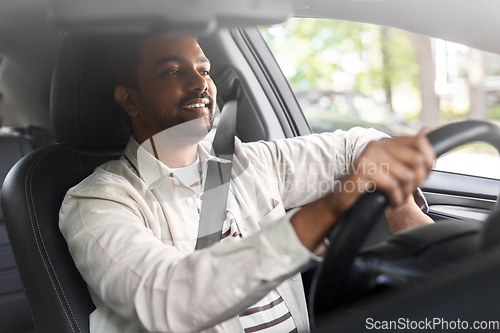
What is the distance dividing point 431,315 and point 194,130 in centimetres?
77

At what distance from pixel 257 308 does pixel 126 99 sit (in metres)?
0.62

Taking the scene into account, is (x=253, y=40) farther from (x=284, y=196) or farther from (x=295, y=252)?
(x=295, y=252)

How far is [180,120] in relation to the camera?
114cm

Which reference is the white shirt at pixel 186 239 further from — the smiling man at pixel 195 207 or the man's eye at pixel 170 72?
the man's eye at pixel 170 72

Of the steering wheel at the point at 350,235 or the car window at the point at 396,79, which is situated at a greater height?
the car window at the point at 396,79

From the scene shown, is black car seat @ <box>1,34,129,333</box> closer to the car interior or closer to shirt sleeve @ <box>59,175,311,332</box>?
the car interior

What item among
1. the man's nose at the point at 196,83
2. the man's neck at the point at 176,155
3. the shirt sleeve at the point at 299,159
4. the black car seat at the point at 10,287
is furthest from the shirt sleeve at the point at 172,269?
the black car seat at the point at 10,287

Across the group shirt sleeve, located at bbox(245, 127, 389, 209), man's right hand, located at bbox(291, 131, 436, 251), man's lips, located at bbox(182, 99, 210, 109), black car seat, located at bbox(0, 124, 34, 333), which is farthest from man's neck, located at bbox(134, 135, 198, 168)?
black car seat, located at bbox(0, 124, 34, 333)

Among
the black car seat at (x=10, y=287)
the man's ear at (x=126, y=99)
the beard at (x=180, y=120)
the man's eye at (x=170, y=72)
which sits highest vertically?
the man's eye at (x=170, y=72)

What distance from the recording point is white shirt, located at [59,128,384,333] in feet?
2.32

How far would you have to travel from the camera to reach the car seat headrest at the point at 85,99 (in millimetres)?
1221

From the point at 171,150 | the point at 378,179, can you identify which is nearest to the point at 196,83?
the point at 171,150

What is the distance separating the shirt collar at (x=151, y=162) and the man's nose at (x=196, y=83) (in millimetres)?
147

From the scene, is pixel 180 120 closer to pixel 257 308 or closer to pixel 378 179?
pixel 257 308
